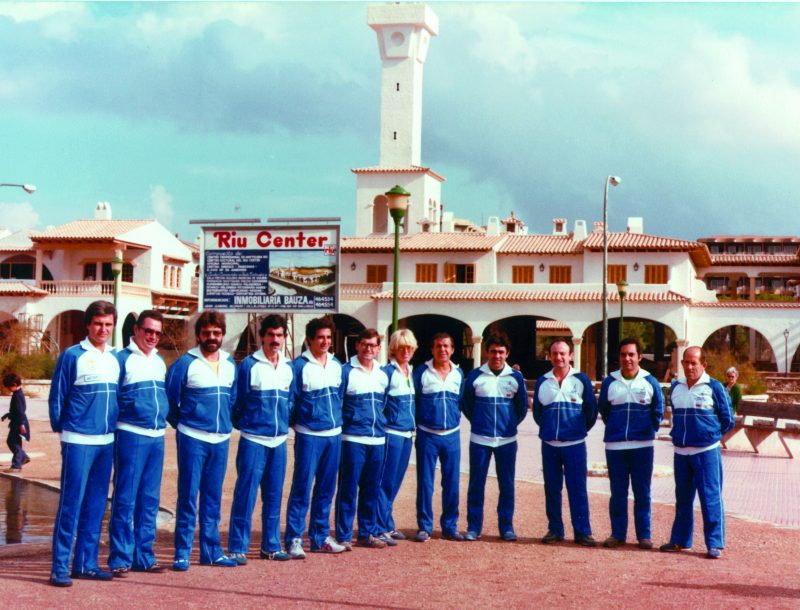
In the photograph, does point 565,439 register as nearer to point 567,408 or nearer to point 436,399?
point 567,408

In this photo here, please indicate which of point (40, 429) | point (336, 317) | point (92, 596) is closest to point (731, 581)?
point (92, 596)

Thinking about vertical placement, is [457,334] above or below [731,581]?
above

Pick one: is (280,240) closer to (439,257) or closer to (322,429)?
(322,429)

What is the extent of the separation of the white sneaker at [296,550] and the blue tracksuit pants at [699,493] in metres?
3.02

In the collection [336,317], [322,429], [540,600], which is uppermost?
[336,317]

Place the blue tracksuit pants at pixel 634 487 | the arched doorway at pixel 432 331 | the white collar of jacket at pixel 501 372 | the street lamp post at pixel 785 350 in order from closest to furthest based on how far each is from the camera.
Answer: the blue tracksuit pants at pixel 634 487, the white collar of jacket at pixel 501 372, the street lamp post at pixel 785 350, the arched doorway at pixel 432 331

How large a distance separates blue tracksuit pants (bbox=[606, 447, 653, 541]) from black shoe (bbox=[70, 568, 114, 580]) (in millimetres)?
4054

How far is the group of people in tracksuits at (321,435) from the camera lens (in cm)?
730

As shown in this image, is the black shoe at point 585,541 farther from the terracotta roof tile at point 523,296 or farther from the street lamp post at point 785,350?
the street lamp post at point 785,350

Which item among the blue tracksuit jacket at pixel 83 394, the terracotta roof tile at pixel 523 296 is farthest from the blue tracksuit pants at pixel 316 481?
the terracotta roof tile at pixel 523 296

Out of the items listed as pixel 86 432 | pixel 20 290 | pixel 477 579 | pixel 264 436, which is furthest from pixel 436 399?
pixel 20 290

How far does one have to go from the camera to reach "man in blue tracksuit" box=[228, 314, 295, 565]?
797 cm

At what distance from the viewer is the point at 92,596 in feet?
21.7

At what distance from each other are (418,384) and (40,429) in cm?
1443
